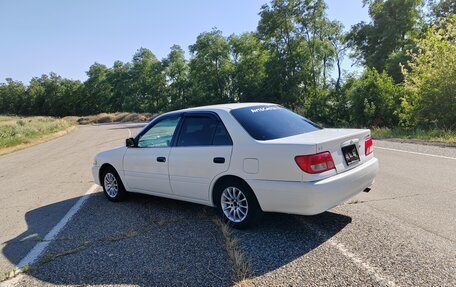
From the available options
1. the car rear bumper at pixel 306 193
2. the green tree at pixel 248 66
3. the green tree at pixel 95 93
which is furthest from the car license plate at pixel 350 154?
the green tree at pixel 95 93

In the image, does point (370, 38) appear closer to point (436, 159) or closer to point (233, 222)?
point (436, 159)

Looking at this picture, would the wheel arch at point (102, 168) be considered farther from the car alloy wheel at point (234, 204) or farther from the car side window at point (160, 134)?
the car alloy wheel at point (234, 204)

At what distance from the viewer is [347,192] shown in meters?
4.46

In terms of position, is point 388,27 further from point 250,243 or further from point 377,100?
point 250,243

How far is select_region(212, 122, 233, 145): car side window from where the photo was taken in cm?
486

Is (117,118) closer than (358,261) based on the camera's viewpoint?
No

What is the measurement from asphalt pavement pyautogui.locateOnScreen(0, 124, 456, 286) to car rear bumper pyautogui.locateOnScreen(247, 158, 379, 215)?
42 cm

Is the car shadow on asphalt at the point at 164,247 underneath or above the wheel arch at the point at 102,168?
underneath

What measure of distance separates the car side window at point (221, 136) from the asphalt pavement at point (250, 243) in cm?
116

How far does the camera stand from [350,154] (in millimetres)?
4691

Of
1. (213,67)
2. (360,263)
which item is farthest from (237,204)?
(213,67)

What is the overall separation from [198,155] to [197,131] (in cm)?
41

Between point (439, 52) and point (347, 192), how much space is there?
16807 millimetres

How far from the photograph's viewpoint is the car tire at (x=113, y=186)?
6.64 meters
